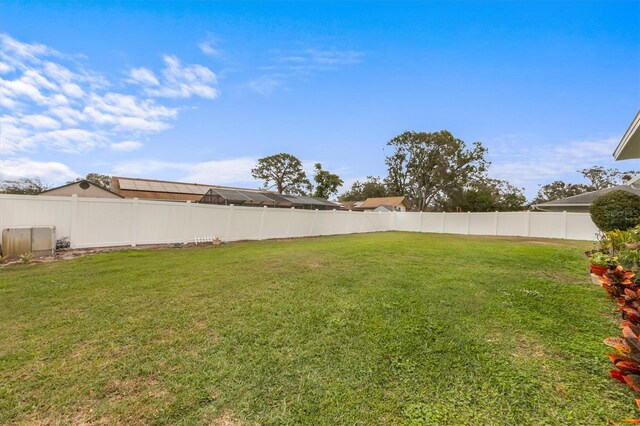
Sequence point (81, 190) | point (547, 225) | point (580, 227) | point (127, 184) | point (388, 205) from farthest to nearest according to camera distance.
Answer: point (388, 205) < point (127, 184) < point (81, 190) < point (547, 225) < point (580, 227)

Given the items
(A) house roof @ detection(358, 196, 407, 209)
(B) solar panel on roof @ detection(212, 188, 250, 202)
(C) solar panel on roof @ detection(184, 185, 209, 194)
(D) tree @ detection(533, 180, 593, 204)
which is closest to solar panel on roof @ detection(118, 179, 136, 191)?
(C) solar panel on roof @ detection(184, 185, 209, 194)

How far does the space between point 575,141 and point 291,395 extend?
2228 cm

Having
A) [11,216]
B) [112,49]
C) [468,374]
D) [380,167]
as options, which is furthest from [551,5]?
[380,167]

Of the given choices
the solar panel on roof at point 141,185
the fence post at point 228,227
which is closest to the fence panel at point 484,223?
the fence post at point 228,227

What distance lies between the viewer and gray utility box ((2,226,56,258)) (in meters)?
6.27

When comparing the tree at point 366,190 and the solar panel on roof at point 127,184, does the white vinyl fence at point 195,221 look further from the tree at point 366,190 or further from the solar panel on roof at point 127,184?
the tree at point 366,190

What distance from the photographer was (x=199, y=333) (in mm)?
2771

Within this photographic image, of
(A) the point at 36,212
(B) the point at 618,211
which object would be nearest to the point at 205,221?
(A) the point at 36,212

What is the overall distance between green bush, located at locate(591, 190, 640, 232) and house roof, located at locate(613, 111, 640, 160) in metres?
1.93

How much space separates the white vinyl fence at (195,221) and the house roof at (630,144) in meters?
10.0

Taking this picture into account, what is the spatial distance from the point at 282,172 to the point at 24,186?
1044 inches

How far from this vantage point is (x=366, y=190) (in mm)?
54812

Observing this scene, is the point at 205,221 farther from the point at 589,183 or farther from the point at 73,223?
the point at 589,183

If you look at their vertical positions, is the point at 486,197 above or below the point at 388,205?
above
